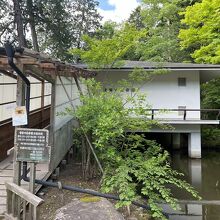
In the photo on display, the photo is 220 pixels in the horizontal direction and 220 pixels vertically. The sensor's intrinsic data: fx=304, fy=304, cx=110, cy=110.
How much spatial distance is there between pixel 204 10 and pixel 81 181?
9927 millimetres

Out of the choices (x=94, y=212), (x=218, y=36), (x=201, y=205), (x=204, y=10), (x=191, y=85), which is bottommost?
(x=201, y=205)

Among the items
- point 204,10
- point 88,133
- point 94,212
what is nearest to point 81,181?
point 88,133

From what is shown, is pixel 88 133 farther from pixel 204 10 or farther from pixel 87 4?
pixel 87 4

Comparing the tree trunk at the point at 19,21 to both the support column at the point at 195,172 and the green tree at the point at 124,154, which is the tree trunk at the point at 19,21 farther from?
the green tree at the point at 124,154

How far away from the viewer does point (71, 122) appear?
30.6 feet

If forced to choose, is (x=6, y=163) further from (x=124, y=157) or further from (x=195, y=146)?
(x=195, y=146)

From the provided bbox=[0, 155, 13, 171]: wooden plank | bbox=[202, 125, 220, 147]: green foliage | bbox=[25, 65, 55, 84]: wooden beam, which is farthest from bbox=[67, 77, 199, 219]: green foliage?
bbox=[202, 125, 220, 147]: green foliage

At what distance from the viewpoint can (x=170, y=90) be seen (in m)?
14.6

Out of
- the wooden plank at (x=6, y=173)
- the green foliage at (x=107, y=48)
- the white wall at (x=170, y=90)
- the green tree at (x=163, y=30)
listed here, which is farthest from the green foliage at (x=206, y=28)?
the wooden plank at (x=6, y=173)

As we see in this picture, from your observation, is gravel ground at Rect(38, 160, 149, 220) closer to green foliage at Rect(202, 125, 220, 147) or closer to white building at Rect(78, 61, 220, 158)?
white building at Rect(78, 61, 220, 158)

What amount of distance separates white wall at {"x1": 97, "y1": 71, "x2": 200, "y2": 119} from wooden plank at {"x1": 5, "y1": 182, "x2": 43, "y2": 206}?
10382mm

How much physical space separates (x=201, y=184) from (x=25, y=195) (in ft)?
23.4

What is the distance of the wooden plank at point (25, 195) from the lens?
12.1 ft

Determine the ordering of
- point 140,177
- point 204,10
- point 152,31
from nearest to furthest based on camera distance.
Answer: point 140,177, point 204,10, point 152,31
